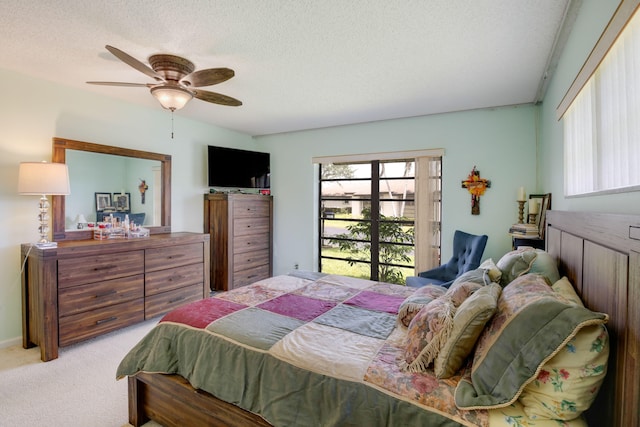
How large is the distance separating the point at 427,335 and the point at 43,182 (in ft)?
10.9

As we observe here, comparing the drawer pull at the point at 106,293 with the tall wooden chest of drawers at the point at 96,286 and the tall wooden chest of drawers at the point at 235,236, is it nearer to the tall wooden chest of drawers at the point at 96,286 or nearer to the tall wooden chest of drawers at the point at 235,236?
the tall wooden chest of drawers at the point at 96,286

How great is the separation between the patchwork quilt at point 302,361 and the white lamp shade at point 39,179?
6.06 feet

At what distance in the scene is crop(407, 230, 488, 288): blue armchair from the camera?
3.19m

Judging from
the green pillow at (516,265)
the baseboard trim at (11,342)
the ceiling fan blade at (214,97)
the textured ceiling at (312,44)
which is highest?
the textured ceiling at (312,44)

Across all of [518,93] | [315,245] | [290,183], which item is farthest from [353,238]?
[518,93]

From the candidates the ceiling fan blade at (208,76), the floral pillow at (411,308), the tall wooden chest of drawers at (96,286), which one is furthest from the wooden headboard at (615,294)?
the tall wooden chest of drawers at (96,286)

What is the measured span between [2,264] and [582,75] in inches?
→ 187

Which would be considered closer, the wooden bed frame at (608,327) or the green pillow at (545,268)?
the wooden bed frame at (608,327)

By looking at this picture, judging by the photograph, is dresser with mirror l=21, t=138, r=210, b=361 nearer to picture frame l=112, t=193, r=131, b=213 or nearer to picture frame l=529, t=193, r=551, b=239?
picture frame l=112, t=193, r=131, b=213

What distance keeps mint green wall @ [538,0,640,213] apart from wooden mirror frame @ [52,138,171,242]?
419cm

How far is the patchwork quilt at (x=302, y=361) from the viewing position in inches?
48.6

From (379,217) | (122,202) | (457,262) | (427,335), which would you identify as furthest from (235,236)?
(427,335)

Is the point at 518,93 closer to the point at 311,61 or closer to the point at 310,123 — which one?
the point at 311,61

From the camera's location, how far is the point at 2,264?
9.38 ft
